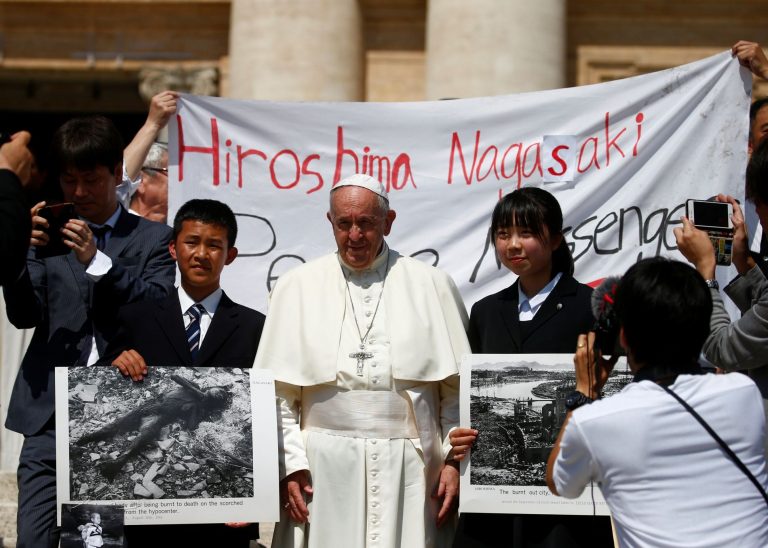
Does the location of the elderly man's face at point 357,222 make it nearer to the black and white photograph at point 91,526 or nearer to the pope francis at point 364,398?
the pope francis at point 364,398

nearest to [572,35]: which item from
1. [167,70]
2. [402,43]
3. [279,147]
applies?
[402,43]

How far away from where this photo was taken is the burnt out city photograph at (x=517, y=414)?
13.9 feet

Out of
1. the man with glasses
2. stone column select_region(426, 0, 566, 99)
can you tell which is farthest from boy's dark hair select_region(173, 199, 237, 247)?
stone column select_region(426, 0, 566, 99)

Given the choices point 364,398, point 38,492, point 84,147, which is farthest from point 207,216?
point 38,492

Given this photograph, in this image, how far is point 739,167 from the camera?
5426mm

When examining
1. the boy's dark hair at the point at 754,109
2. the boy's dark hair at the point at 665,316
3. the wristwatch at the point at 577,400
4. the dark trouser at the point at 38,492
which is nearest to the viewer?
the boy's dark hair at the point at 665,316

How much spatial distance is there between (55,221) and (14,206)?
102cm

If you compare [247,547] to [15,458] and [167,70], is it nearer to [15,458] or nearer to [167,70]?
[15,458]

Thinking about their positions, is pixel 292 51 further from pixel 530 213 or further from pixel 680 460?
pixel 680 460

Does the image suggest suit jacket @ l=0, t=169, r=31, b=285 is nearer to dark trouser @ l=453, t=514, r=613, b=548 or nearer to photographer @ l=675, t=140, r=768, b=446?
dark trouser @ l=453, t=514, r=613, b=548

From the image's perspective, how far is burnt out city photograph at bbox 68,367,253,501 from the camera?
4207mm

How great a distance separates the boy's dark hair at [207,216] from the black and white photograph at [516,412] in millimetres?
1095

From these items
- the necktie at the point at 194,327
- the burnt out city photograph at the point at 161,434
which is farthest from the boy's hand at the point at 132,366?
the necktie at the point at 194,327

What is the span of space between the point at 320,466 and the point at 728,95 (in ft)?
8.20
